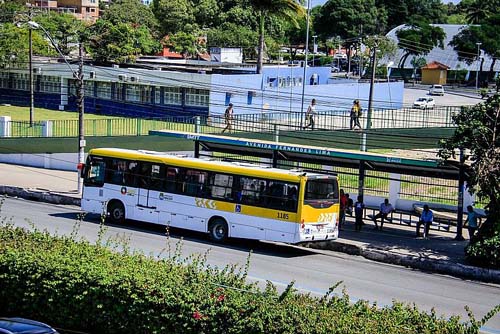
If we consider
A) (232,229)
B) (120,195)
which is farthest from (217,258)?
(120,195)

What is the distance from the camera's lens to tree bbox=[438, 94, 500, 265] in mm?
21469

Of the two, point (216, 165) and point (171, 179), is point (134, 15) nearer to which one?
point (171, 179)

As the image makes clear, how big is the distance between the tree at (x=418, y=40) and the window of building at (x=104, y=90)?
54.8m

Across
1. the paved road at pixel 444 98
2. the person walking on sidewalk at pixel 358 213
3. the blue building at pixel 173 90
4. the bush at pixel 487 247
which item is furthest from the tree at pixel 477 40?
the bush at pixel 487 247

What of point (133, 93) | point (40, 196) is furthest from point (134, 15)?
point (40, 196)

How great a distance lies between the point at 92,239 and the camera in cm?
2352

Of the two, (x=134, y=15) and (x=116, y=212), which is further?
(x=134, y=15)

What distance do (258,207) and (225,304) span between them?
12070 millimetres

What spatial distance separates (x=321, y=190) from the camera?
23.2 m

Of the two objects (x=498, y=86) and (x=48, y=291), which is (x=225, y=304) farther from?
(x=498, y=86)

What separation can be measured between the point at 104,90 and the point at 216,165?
35.8m

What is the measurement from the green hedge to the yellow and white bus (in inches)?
352

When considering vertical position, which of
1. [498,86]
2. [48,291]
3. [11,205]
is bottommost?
[11,205]

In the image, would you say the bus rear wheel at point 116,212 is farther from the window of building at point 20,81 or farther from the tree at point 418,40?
the tree at point 418,40
